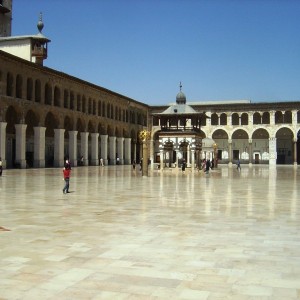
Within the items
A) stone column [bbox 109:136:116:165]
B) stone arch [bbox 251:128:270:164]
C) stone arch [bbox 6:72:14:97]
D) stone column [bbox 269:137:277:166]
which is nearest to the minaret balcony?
stone arch [bbox 6:72:14:97]

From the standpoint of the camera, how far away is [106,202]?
11859 millimetres

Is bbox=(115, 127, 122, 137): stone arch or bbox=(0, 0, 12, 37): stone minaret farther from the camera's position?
bbox=(115, 127, 122, 137): stone arch

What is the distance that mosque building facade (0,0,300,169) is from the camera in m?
37.2

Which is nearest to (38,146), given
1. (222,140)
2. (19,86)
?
(19,86)

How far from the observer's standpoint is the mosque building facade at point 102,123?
37166 mm

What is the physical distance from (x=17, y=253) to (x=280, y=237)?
150 inches

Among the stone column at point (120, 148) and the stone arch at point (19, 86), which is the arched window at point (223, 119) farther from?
the stone arch at point (19, 86)

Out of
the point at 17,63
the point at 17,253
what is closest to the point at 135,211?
the point at 17,253

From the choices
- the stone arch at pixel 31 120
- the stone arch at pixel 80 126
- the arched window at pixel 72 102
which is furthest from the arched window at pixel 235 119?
the stone arch at pixel 31 120

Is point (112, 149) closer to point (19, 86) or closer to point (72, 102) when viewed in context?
point (72, 102)

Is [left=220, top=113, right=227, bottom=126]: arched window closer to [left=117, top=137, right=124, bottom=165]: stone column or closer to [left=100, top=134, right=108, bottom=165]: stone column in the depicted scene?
[left=117, top=137, right=124, bottom=165]: stone column

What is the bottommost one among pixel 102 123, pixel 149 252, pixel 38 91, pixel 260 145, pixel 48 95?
pixel 149 252

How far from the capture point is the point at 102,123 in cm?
5175

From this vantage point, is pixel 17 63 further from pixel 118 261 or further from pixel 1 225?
pixel 118 261
